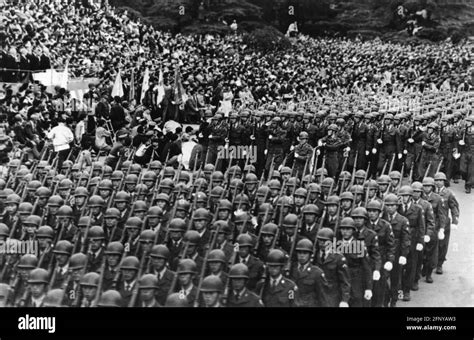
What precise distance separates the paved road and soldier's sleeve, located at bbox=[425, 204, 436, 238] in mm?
957

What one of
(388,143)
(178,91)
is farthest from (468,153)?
(178,91)

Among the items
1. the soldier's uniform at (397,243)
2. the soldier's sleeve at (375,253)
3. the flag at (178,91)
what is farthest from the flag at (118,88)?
the soldier's sleeve at (375,253)

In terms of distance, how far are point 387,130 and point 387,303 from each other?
823cm

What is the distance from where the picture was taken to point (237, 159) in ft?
60.0

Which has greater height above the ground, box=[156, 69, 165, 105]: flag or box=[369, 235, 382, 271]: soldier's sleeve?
box=[369, 235, 382, 271]: soldier's sleeve

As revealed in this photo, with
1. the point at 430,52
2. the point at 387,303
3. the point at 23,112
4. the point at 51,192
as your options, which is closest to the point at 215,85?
the point at 430,52

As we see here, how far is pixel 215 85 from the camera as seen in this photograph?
92.5 ft

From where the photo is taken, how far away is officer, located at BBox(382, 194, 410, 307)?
11008mm

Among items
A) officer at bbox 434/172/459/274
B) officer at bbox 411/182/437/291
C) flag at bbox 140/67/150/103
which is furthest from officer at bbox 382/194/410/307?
flag at bbox 140/67/150/103

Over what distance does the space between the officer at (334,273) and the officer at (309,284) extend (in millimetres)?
107

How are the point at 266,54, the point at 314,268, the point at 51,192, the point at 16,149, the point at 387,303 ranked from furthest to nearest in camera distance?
the point at 266,54 → the point at 16,149 → the point at 51,192 → the point at 387,303 → the point at 314,268

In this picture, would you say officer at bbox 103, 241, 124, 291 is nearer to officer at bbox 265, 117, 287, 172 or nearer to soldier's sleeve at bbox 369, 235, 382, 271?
soldier's sleeve at bbox 369, 235, 382, 271

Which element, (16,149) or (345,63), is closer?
(16,149)
